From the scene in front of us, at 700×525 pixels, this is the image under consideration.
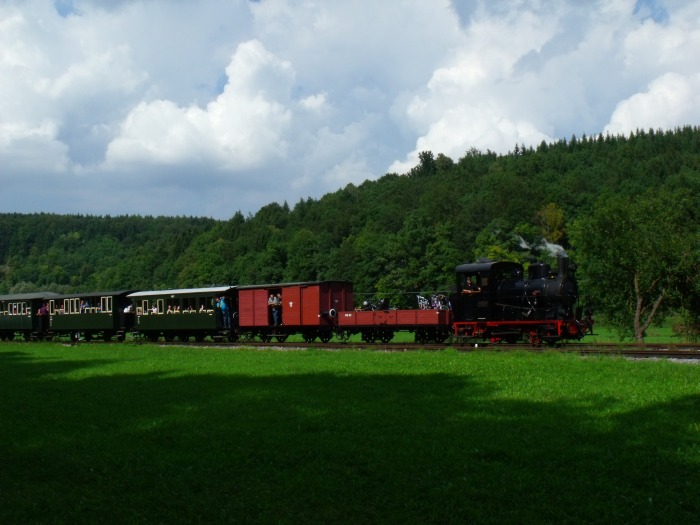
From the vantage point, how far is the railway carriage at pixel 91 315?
45938mm

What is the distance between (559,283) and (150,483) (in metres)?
22.6

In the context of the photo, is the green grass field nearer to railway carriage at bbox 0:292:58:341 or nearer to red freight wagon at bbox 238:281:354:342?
red freight wagon at bbox 238:281:354:342

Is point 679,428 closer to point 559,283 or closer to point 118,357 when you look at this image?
point 559,283

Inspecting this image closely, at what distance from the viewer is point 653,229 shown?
128 feet

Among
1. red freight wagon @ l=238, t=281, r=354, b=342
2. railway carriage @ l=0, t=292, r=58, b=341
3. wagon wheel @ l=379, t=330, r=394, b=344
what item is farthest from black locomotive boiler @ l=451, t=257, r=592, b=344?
railway carriage @ l=0, t=292, r=58, b=341

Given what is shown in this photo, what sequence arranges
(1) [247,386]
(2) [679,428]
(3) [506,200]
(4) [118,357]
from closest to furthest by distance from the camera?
(2) [679,428]
(1) [247,386]
(4) [118,357]
(3) [506,200]

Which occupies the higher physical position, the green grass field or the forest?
the forest

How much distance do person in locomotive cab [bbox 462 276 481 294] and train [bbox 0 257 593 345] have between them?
0.05 metres

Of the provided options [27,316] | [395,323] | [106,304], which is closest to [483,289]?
[395,323]

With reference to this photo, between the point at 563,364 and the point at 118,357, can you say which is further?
the point at 118,357

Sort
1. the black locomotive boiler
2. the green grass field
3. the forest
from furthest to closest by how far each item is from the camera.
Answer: the forest → the black locomotive boiler → the green grass field

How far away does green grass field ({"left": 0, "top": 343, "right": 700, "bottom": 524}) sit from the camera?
7.66 m

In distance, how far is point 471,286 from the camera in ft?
101

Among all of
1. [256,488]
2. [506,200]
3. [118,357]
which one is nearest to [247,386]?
[256,488]
